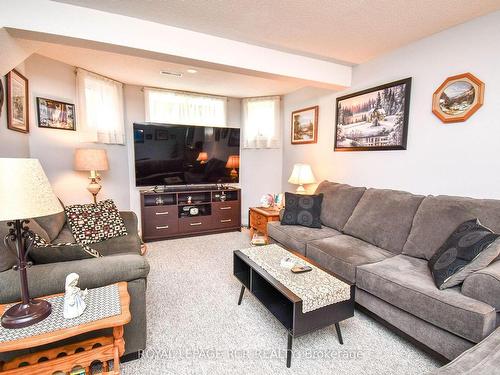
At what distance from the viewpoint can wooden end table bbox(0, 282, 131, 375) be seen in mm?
1065

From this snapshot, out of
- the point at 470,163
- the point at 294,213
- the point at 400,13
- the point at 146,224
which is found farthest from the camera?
the point at 146,224

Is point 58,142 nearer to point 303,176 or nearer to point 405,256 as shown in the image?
point 303,176

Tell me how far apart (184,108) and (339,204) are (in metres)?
2.86

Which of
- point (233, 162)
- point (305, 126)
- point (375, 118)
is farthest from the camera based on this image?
point (233, 162)

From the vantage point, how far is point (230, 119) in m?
4.58

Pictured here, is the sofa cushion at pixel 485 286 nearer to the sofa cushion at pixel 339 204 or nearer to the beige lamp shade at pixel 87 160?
the sofa cushion at pixel 339 204

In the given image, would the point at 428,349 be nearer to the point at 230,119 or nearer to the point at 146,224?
the point at 146,224

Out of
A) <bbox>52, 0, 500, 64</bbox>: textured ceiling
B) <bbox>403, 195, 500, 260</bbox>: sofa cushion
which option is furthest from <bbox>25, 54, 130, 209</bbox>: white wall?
<bbox>403, 195, 500, 260</bbox>: sofa cushion

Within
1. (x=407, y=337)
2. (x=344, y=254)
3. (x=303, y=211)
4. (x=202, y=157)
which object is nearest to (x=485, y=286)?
(x=407, y=337)

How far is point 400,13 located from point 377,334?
2.44 m

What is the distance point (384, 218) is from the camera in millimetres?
2404

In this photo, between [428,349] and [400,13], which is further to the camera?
[400,13]

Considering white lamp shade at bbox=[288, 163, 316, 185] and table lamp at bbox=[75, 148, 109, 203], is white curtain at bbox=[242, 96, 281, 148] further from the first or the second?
table lamp at bbox=[75, 148, 109, 203]

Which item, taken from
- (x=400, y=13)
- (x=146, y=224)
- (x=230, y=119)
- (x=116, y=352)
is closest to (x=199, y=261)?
(x=146, y=224)
